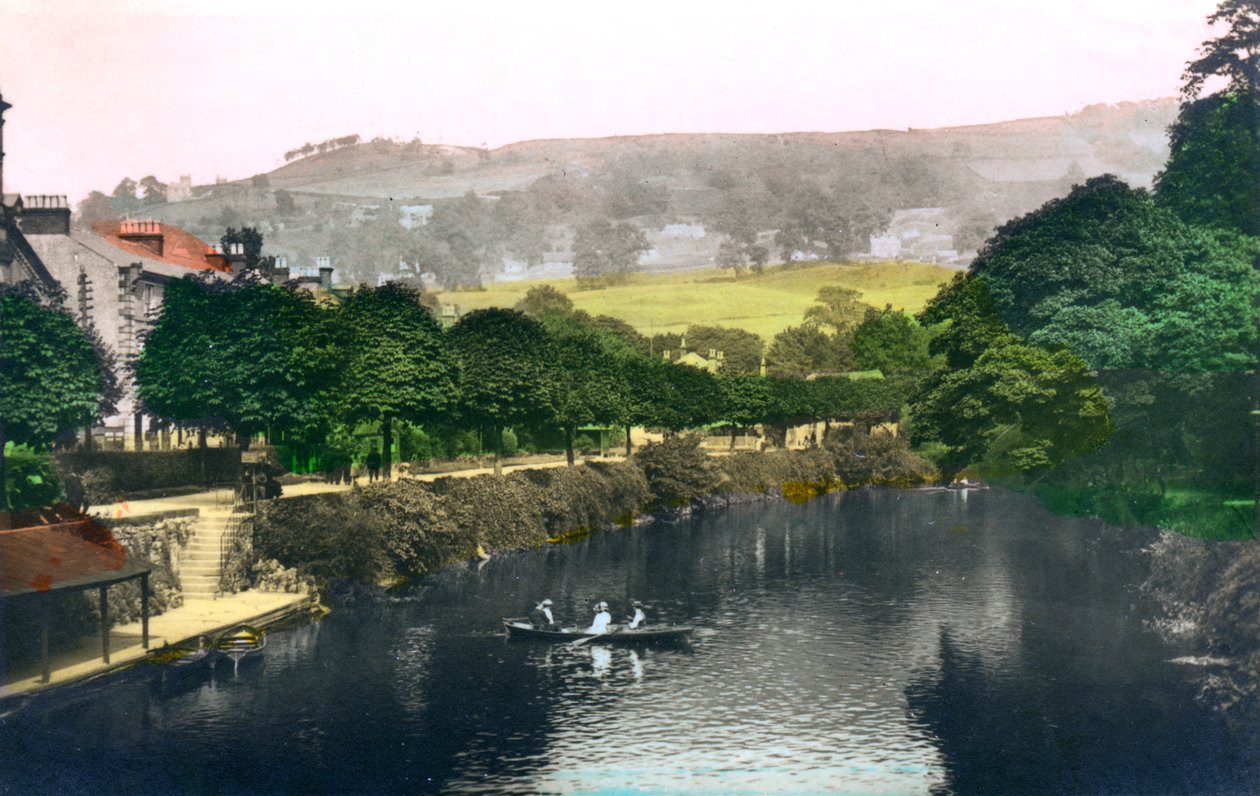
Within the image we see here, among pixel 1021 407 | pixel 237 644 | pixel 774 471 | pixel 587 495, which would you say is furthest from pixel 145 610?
pixel 774 471

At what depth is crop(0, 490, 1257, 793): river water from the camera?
Answer: 4391 cm

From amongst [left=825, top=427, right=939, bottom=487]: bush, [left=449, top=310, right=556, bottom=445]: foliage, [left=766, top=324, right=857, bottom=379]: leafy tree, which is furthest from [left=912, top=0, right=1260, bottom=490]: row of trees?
[left=766, top=324, right=857, bottom=379]: leafy tree

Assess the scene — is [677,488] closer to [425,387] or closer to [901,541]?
[901,541]

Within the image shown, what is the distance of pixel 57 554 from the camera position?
50938mm

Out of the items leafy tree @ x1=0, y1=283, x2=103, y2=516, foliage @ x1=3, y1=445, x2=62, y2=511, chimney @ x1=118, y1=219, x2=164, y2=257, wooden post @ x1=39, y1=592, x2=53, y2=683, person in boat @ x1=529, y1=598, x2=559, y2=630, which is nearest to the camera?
wooden post @ x1=39, y1=592, x2=53, y2=683

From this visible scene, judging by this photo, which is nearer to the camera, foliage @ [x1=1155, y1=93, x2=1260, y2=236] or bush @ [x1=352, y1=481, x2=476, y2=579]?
bush @ [x1=352, y1=481, x2=476, y2=579]

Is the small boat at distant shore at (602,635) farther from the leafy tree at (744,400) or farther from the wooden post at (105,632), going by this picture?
the leafy tree at (744,400)

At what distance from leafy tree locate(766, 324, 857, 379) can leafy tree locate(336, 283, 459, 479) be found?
101 meters

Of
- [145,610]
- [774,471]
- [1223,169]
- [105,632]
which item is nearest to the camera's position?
[105,632]

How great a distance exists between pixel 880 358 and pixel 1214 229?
343 feet

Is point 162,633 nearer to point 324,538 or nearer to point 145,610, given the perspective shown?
point 145,610

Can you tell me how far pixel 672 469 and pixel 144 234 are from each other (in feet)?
173

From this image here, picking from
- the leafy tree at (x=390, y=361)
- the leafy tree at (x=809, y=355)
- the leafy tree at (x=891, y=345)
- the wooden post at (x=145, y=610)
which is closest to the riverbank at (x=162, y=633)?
the wooden post at (x=145, y=610)

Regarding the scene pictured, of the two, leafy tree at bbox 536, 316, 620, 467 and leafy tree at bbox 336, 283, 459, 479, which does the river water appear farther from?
leafy tree at bbox 536, 316, 620, 467
